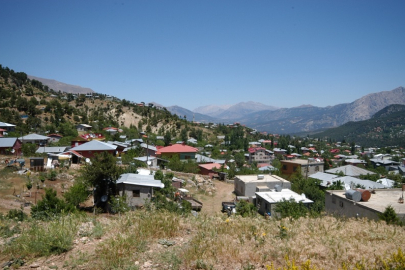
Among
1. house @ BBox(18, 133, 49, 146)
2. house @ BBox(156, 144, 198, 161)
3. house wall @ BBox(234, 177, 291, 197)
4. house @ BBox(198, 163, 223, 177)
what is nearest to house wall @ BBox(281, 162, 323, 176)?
house @ BBox(198, 163, 223, 177)

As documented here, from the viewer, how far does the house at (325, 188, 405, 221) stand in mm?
12503

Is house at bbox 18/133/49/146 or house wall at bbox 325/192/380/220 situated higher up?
house at bbox 18/133/49/146

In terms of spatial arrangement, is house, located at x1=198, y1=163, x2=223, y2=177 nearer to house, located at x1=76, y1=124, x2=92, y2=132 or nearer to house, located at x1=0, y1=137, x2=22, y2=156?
house, located at x1=0, y1=137, x2=22, y2=156

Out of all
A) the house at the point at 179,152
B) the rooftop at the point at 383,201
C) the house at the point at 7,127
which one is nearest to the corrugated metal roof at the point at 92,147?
the house at the point at 179,152

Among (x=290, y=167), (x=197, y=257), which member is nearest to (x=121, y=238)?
(x=197, y=257)

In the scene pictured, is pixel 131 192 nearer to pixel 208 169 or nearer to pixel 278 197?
pixel 278 197

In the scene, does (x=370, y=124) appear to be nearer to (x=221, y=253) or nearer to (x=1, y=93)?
(x=1, y=93)

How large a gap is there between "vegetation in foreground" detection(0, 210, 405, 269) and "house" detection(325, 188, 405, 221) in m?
7.89

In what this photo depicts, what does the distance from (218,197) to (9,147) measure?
23.6 meters

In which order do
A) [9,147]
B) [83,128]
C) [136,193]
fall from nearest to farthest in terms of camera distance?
[136,193]
[9,147]
[83,128]

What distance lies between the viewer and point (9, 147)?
99.1 feet

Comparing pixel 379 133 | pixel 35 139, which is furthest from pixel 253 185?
pixel 379 133

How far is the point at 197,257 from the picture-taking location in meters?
3.68

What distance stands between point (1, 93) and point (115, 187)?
184ft
